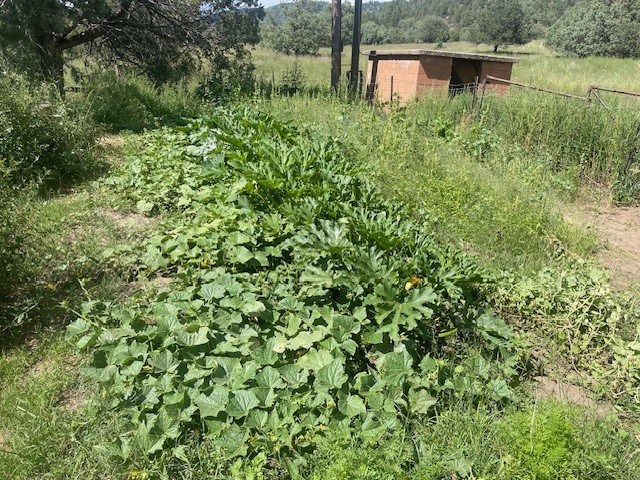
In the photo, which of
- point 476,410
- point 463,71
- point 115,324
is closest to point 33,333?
point 115,324

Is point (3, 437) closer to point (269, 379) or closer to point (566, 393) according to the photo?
point (269, 379)

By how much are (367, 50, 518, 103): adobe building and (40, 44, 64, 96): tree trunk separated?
6.60 metres

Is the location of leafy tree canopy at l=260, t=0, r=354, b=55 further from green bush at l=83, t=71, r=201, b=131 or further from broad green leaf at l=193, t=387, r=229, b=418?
broad green leaf at l=193, t=387, r=229, b=418

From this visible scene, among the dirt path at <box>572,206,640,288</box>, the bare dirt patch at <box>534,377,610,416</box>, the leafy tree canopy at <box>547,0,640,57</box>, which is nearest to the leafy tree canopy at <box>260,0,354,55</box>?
the leafy tree canopy at <box>547,0,640,57</box>

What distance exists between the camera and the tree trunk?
30.1 feet

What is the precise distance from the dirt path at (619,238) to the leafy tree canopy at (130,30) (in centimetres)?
908

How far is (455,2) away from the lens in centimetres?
13725

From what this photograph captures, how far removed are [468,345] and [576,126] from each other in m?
5.89

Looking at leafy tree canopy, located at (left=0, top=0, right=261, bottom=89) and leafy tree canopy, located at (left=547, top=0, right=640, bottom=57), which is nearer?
leafy tree canopy, located at (left=0, top=0, right=261, bottom=89)

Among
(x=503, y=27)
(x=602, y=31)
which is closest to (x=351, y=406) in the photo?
(x=602, y=31)

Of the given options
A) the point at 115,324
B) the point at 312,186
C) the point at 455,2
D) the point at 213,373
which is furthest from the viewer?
the point at 455,2

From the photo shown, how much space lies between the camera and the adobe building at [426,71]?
10680 mm

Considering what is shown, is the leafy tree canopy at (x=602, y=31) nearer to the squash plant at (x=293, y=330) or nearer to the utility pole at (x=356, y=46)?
the utility pole at (x=356, y=46)

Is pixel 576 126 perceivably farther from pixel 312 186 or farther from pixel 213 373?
pixel 213 373
